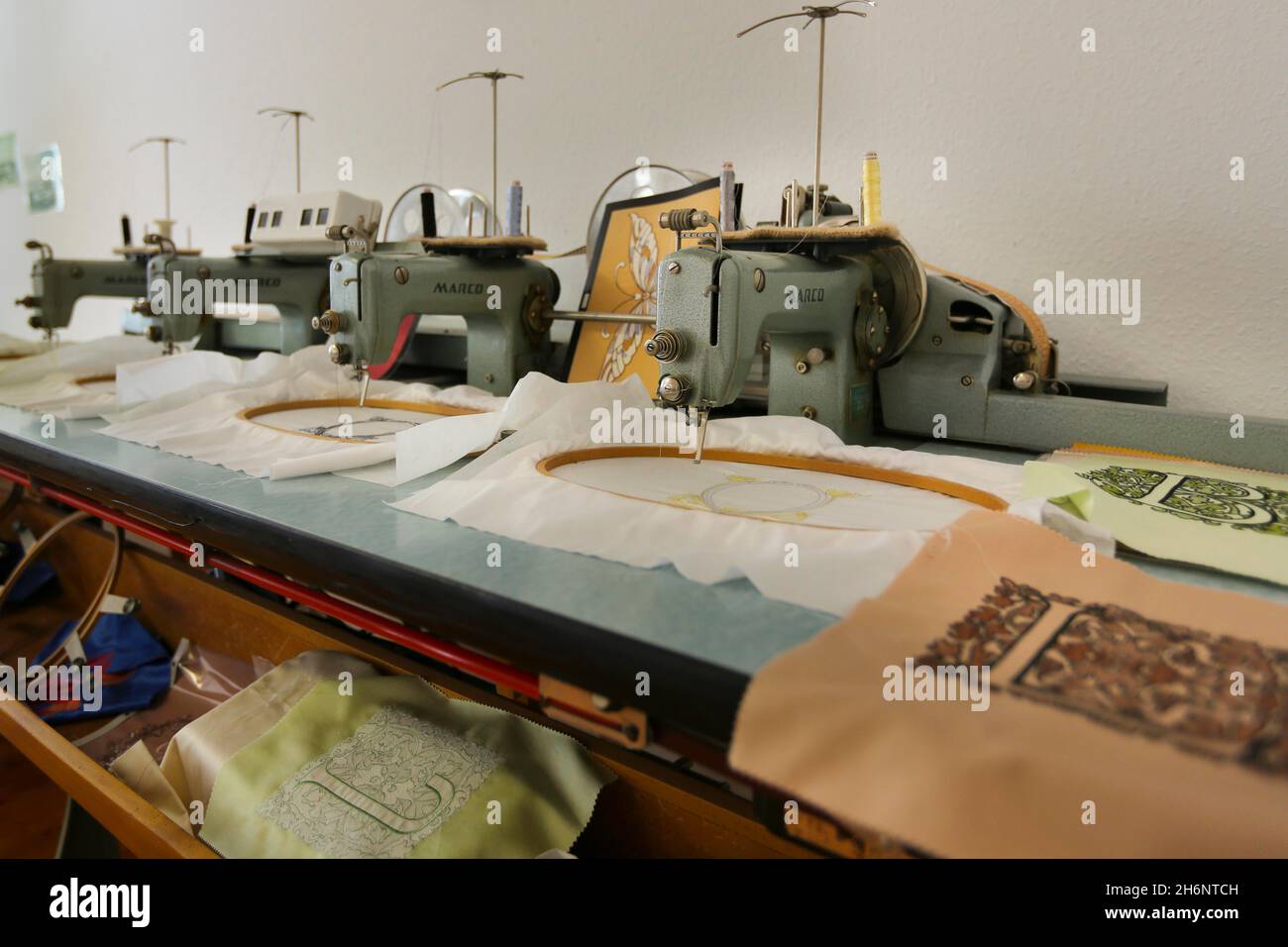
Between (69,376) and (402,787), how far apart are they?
135cm

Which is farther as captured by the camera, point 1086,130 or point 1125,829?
point 1086,130

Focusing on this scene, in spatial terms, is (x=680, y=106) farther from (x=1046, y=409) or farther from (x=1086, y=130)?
(x=1046, y=409)

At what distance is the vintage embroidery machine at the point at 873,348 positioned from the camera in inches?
39.2

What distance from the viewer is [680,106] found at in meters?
1.84

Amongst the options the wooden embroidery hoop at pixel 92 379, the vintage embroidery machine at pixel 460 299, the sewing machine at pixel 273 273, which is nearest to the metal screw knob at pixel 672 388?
the vintage embroidery machine at pixel 460 299

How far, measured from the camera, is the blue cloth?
1.50m

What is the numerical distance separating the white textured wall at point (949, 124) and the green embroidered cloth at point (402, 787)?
3.75 ft

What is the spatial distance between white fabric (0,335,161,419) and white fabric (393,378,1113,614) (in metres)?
0.93

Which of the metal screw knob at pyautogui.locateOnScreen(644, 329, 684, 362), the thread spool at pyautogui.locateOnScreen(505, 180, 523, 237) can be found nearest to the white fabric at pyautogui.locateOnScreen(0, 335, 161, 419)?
the thread spool at pyautogui.locateOnScreen(505, 180, 523, 237)

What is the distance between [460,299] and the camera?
5.13 feet

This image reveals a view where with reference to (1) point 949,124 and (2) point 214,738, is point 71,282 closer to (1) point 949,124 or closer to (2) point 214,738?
(2) point 214,738
